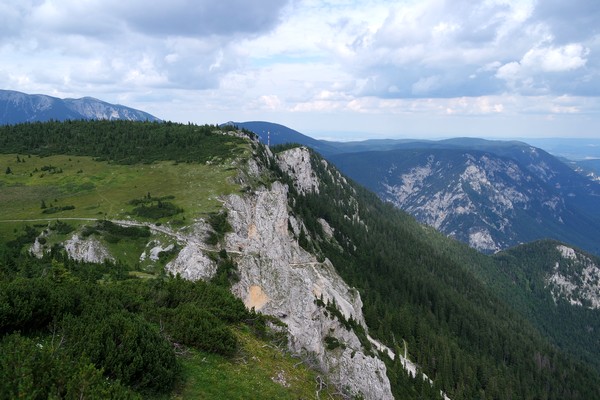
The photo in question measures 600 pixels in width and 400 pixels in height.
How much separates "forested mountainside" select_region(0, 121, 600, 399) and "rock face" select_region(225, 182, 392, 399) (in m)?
0.35

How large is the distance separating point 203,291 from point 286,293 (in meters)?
37.9

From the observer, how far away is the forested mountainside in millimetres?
20641

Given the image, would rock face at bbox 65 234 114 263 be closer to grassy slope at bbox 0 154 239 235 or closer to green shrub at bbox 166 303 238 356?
grassy slope at bbox 0 154 239 235

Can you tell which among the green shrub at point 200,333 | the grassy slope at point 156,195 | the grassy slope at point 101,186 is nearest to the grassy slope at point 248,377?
the grassy slope at point 156,195

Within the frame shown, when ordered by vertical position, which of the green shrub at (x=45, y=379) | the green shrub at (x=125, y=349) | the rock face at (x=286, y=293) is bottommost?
the rock face at (x=286, y=293)

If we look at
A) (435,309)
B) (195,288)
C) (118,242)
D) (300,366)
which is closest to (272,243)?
(118,242)

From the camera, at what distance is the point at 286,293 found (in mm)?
71562

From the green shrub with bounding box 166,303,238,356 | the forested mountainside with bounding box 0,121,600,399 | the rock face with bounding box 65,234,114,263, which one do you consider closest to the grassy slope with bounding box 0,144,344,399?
the forested mountainside with bounding box 0,121,600,399

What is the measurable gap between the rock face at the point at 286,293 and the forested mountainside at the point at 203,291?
35cm

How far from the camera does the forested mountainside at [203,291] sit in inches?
813

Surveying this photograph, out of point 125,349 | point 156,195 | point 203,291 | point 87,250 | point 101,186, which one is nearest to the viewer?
point 125,349

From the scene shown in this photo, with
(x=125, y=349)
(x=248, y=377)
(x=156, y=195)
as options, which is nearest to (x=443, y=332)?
(x=156, y=195)

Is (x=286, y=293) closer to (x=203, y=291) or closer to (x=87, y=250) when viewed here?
(x=87, y=250)

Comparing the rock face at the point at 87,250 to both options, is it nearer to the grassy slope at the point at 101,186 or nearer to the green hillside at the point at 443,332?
the grassy slope at the point at 101,186
